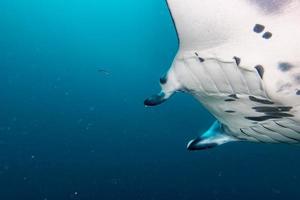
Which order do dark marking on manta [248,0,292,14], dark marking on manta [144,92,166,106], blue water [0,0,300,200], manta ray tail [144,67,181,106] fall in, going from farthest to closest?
blue water [0,0,300,200] < dark marking on manta [144,92,166,106] < manta ray tail [144,67,181,106] < dark marking on manta [248,0,292,14]

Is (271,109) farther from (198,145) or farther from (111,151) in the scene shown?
(111,151)

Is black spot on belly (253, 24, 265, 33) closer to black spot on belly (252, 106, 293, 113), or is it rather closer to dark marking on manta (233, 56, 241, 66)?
dark marking on manta (233, 56, 241, 66)

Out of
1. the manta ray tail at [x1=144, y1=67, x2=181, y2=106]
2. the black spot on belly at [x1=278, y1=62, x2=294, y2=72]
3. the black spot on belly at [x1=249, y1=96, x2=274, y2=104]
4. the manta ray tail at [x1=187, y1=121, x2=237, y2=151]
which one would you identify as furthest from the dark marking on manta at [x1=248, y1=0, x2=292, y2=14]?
the manta ray tail at [x1=187, y1=121, x2=237, y2=151]

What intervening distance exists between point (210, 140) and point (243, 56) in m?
1.20

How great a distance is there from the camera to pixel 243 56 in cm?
155

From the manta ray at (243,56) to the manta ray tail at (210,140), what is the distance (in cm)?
62

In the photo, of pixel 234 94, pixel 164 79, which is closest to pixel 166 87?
pixel 164 79

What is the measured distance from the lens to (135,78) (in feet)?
94.7

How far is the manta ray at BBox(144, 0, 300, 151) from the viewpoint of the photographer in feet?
4.58

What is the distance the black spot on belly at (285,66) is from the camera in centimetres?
148

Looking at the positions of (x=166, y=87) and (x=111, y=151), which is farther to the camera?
(x=111, y=151)

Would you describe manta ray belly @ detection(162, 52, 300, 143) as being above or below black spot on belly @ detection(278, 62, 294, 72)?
below

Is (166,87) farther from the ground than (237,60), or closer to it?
closer to it

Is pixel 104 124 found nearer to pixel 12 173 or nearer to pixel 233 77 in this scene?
pixel 12 173
